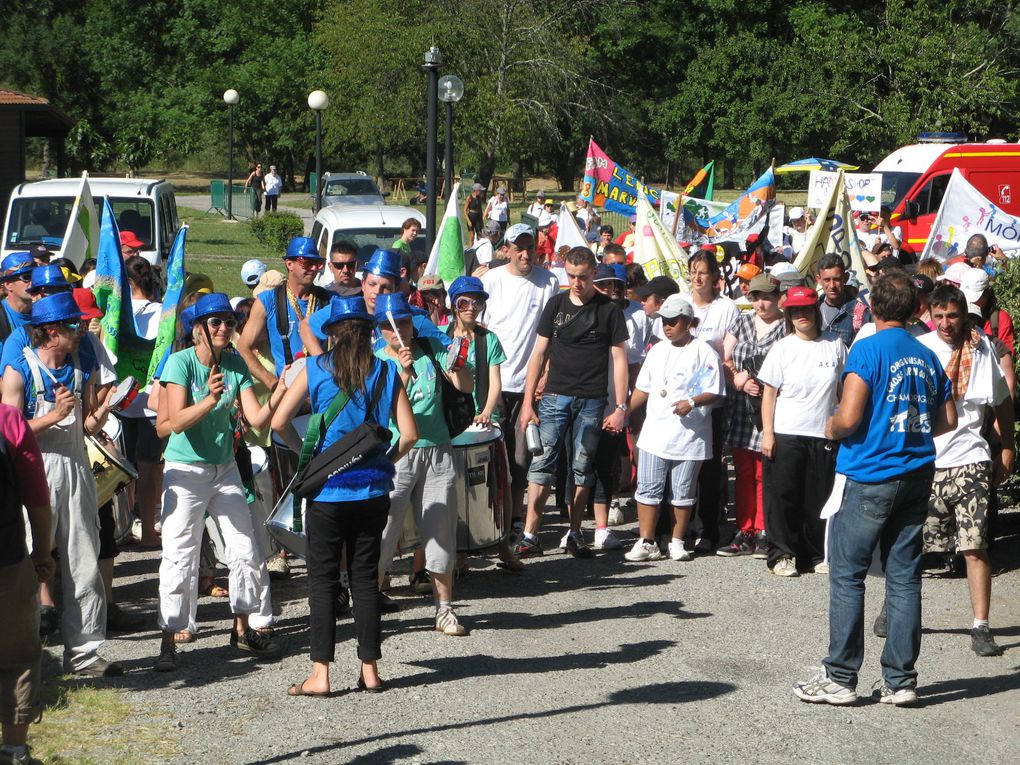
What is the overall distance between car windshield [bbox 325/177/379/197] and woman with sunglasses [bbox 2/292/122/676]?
91.3ft

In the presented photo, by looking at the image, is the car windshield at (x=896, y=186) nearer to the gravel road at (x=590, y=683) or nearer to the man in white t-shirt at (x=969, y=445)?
the gravel road at (x=590, y=683)

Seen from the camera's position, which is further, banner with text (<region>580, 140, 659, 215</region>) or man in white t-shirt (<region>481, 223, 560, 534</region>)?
banner with text (<region>580, 140, 659, 215</region>)

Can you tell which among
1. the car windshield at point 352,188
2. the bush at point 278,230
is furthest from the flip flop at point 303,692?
the car windshield at point 352,188

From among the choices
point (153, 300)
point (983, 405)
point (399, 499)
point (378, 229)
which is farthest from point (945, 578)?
point (378, 229)

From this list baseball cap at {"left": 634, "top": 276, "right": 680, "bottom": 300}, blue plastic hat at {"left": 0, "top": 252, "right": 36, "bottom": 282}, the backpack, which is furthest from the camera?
baseball cap at {"left": 634, "top": 276, "right": 680, "bottom": 300}

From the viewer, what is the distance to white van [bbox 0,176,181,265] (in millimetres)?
17656

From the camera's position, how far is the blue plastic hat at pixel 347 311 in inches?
226

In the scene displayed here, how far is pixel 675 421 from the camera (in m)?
8.77

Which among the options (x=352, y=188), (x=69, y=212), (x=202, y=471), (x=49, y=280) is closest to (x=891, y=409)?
(x=202, y=471)

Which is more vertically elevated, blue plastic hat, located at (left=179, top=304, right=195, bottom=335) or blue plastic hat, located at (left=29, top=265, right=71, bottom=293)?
blue plastic hat, located at (left=29, top=265, right=71, bottom=293)

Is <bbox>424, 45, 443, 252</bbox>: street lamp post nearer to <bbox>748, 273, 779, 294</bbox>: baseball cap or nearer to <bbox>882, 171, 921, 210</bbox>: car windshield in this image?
<bbox>748, 273, 779, 294</bbox>: baseball cap

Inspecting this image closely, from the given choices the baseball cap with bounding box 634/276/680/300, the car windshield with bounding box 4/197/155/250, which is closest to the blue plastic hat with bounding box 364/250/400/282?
the baseball cap with bounding box 634/276/680/300

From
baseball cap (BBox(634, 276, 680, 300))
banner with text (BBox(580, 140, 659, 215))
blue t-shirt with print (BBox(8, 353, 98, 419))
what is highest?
banner with text (BBox(580, 140, 659, 215))

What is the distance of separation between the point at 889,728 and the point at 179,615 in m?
3.36
